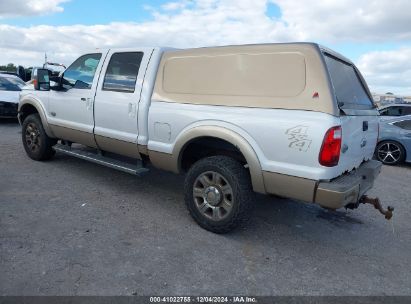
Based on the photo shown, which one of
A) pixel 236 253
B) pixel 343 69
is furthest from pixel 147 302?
pixel 343 69

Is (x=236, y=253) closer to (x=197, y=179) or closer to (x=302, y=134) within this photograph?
(x=197, y=179)

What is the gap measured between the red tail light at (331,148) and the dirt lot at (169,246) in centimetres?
107

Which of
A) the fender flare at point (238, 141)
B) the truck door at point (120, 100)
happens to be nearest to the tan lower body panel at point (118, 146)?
the truck door at point (120, 100)

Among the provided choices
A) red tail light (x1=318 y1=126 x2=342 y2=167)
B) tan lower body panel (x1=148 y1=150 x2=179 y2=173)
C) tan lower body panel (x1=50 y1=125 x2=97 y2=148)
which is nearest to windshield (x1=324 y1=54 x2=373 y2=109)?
red tail light (x1=318 y1=126 x2=342 y2=167)

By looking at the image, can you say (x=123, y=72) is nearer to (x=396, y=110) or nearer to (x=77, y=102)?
(x=77, y=102)

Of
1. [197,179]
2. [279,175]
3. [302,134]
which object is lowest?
[197,179]

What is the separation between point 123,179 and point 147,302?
10.5ft

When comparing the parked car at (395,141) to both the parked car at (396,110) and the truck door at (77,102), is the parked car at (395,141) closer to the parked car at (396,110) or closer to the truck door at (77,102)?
the parked car at (396,110)

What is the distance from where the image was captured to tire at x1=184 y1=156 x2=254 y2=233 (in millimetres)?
3691

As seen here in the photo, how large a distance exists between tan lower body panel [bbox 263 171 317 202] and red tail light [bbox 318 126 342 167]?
22cm

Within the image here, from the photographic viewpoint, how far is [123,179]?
5723 mm

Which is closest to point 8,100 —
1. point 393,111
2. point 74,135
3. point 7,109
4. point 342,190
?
point 7,109

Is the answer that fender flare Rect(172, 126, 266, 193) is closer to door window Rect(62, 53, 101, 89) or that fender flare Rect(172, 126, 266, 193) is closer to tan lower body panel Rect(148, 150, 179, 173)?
tan lower body panel Rect(148, 150, 179, 173)

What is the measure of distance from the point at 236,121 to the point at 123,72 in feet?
6.56
